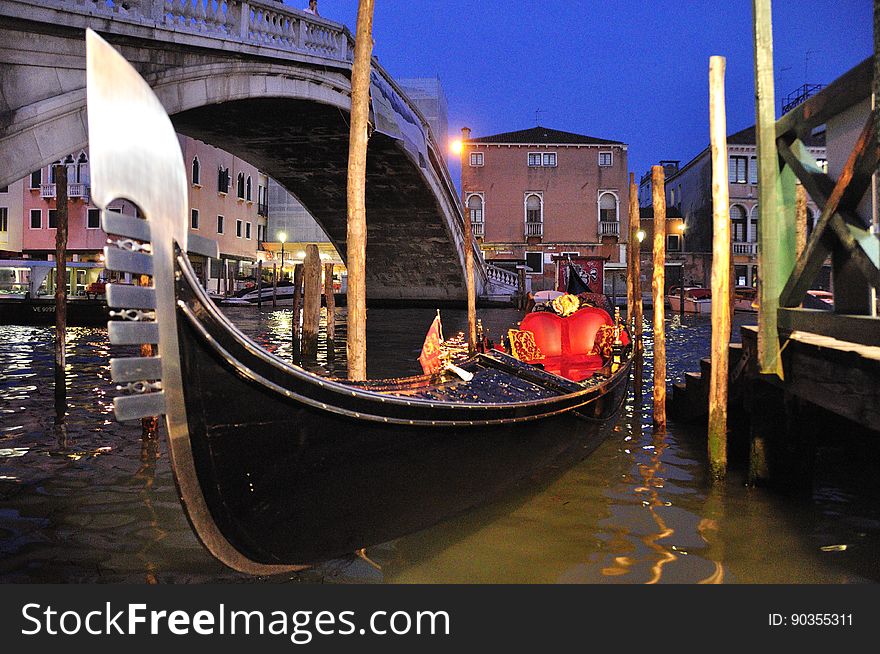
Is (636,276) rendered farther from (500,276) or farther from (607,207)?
(607,207)

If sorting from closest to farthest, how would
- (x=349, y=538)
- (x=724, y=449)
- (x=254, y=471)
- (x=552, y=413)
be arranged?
(x=254, y=471)
(x=349, y=538)
(x=552, y=413)
(x=724, y=449)

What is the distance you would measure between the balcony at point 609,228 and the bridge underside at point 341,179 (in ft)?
19.4

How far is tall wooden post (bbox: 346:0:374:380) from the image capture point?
13.9ft

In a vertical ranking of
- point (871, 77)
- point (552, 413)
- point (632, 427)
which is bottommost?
point (632, 427)

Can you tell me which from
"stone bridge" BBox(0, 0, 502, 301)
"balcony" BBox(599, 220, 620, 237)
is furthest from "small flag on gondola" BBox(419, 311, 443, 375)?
"balcony" BBox(599, 220, 620, 237)

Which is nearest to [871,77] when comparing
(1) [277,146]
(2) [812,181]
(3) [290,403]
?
(2) [812,181]

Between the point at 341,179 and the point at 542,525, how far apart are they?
11.5 m

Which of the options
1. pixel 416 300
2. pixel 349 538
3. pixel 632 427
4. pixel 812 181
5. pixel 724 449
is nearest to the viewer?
pixel 349 538

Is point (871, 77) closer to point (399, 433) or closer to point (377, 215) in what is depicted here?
point (399, 433)

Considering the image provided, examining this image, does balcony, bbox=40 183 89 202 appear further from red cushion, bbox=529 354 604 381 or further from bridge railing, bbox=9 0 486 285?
red cushion, bbox=529 354 604 381

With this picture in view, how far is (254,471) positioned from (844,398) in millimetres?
1780

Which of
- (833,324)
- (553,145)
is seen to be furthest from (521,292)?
(833,324)

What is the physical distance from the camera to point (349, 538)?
2.08 m

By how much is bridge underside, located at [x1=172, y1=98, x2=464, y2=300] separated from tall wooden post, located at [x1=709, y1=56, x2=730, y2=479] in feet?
21.8
